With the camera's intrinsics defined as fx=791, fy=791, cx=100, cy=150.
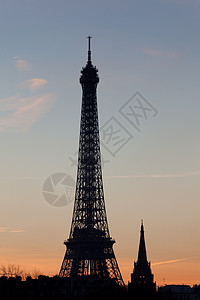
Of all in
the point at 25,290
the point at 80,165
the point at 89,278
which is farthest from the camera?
the point at 80,165

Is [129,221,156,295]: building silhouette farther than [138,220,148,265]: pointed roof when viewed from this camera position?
No

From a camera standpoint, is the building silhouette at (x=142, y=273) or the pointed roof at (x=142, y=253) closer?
the building silhouette at (x=142, y=273)

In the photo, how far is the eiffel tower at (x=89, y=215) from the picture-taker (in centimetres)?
17050

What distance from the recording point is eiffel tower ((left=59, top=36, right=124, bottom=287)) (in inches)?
6713

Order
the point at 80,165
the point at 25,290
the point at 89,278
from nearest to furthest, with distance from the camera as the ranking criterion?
1. the point at 25,290
2. the point at 89,278
3. the point at 80,165

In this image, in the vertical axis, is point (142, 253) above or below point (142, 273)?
above

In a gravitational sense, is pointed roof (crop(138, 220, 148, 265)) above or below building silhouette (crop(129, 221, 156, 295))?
above

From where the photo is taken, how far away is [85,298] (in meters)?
140

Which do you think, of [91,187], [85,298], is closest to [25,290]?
[85,298]

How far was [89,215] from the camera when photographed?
573 ft

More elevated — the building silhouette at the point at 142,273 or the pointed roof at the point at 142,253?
the pointed roof at the point at 142,253

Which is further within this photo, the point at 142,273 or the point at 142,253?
the point at 142,253

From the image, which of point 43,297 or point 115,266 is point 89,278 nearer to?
point 115,266

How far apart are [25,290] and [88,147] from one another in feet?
178
